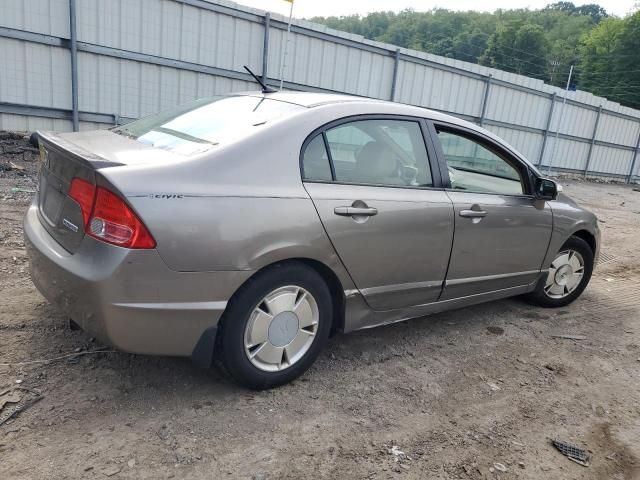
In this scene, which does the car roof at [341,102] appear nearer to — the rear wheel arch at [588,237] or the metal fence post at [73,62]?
the rear wheel arch at [588,237]

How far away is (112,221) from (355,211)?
1280 millimetres

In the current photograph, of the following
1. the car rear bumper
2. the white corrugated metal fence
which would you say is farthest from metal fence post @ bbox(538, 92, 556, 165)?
the car rear bumper

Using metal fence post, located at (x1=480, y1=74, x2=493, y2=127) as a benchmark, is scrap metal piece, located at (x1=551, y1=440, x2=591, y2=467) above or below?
below

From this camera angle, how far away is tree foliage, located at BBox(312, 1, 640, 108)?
59781 mm

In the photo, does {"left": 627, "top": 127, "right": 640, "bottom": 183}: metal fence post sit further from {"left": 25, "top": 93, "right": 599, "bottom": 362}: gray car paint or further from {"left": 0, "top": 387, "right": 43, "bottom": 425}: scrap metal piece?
{"left": 0, "top": 387, "right": 43, "bottom": 425}: scrap metal piece

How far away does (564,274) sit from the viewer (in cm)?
458

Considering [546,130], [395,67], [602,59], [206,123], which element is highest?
[602,59]

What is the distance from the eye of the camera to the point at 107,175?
2252 mm

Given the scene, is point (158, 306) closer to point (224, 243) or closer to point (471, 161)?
point (224, 243)

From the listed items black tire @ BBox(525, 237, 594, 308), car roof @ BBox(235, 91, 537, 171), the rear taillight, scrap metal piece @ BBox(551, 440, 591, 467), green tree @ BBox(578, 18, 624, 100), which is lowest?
scrap metal piece @ BBox(551, 440, 591, 467)

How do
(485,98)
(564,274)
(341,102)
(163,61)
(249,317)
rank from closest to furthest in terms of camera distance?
(249,317)
(341,102)
(564,274)
(163,61)
(485,98)

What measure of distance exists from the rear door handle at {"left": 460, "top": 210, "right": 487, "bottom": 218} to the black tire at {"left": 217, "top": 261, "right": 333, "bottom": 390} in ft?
3.87

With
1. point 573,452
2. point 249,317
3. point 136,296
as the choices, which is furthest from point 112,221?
point 573,452

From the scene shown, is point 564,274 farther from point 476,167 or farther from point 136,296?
point 136,296
